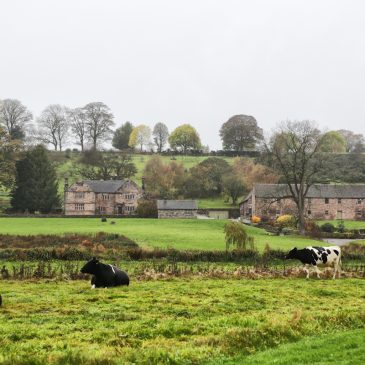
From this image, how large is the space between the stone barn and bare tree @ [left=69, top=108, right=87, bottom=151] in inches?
2526

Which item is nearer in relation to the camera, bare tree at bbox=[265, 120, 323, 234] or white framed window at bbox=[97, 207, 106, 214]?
bare tree at bbox=[265, 120, 323, 234]

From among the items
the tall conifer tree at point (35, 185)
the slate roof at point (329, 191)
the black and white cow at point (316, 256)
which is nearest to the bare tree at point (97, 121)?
the tall conifer tree at point (35, 185)

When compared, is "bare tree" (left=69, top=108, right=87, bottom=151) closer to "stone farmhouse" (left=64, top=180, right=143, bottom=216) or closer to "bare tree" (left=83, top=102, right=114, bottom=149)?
"bare tree" (left=83, top=102, right=114, bottom=149)

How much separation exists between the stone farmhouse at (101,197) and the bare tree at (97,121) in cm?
4455

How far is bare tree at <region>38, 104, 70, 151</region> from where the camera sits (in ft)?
502

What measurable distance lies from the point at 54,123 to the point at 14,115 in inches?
538

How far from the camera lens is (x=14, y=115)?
5635 inches

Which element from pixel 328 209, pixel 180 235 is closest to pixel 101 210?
pixel 328 209

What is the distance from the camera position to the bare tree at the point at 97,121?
5886 inches

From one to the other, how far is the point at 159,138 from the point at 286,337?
170m

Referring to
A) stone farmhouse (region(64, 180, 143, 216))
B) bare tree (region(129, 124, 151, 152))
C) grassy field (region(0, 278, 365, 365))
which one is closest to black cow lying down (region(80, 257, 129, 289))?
grassy field (region(0, 278, 365, 365))

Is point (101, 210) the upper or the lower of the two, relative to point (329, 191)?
lower

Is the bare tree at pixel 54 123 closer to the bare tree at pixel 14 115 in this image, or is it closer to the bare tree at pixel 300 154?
the bare tree at pixel 14 115

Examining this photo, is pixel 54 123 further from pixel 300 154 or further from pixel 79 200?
pixel 300 154
